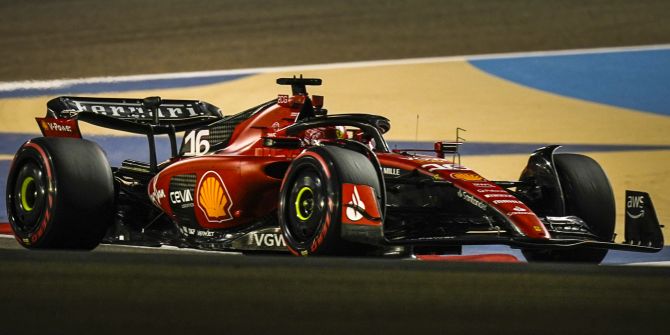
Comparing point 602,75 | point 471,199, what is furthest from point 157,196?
point 602,75

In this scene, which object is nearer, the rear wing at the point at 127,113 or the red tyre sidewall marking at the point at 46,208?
the red tyre sidewall marking at the point at 46,208

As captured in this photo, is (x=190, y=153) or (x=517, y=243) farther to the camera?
(x=190, y=153)

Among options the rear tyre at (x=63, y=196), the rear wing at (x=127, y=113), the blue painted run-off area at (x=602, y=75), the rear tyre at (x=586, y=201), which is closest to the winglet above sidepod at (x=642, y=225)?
the rear tyre at (x=586, y=201)

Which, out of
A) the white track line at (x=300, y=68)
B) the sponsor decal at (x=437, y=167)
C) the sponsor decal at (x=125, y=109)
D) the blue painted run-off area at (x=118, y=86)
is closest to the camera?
the sponsor decal at (x=437, y=167)

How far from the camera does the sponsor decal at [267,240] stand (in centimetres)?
789

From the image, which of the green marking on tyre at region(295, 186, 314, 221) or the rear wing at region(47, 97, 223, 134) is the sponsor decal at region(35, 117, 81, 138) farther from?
the green marking on tyre at region(295, 186, 314, 221)

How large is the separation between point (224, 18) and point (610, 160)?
6851 mm

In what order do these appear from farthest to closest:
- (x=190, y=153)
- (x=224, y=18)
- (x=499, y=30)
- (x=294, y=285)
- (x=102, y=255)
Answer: (x=224, y=18) < (x=499, y=30) < (x=190, y=153) < (x=102, y=255) < (x=294, y=285)

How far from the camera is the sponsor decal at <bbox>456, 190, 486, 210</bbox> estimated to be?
7.23m

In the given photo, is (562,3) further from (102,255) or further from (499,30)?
(102,255)

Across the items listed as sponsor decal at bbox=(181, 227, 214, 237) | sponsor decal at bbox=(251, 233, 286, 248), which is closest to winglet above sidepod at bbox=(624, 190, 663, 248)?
sponsor decal at bbox=(251, 233, 286, 248)

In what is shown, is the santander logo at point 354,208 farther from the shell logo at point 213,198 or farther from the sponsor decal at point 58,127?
the sponsor decal at point 58,127

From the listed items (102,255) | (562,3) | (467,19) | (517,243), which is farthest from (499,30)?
(102,255)

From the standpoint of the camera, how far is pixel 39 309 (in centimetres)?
397
